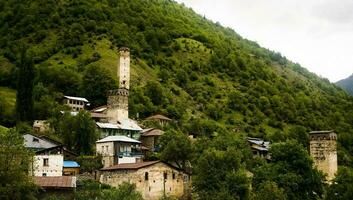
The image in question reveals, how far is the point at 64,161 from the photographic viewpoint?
222 feet

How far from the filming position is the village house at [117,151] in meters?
71.0

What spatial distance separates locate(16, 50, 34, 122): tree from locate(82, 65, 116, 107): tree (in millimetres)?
22016

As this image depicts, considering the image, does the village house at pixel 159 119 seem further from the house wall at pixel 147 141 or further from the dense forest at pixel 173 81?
the house wall at pixel 147 141

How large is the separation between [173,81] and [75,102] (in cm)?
4927

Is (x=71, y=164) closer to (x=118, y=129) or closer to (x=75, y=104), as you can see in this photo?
(x=118, y=129)

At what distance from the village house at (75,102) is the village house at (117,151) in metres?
26.6

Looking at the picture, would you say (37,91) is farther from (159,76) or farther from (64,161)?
(159,76)

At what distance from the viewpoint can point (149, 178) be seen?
2480 inches

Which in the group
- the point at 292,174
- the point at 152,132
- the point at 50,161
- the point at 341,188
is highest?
the point at 152,132

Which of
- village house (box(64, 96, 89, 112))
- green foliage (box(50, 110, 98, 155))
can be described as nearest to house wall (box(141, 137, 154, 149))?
green foliage (box(50, 110, 98, 155))

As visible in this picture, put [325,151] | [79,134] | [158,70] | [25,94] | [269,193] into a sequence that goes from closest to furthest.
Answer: [269,193], [79,134], [25,94], [325,151], [158,70]

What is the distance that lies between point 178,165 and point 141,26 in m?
109

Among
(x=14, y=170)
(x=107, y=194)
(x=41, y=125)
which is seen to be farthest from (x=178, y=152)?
(x=41, y=125)

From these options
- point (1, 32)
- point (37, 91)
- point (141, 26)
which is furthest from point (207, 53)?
point (37, 91)
